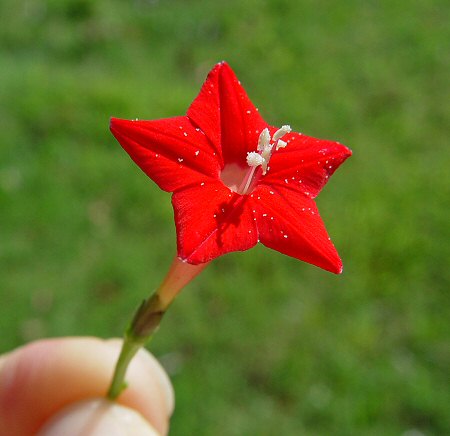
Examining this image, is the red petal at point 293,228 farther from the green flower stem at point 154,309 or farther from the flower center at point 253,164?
the green flower stem at point 154,309

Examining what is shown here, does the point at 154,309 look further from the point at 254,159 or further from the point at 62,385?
the point at 62,385

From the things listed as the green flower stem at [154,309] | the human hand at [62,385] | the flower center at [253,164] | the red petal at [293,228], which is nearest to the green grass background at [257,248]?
the human hand at [62,385]

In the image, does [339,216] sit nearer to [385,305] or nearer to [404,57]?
[385,305]

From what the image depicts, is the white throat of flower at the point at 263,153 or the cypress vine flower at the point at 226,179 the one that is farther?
the white throat of flower at the point at 263,153

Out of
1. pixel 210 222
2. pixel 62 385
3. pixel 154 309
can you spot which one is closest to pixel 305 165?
pixel 210 222

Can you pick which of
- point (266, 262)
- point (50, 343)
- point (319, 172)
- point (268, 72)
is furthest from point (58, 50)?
point (319, 172)
